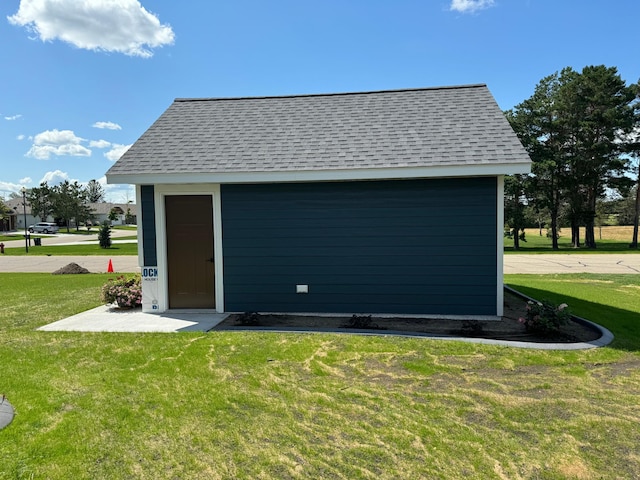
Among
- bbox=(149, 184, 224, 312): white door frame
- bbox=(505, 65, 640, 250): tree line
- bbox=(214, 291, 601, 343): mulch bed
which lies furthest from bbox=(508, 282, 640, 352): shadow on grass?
bbox=(505, 65, 640, 250): tree line

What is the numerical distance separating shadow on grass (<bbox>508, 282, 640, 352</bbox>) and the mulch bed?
0.35 m

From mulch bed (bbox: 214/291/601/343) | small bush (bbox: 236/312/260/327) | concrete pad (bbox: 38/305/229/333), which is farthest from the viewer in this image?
small bush (bbox: 236/312/260/327)

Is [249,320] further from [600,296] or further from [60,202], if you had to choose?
[60,202]

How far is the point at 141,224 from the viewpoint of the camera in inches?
298

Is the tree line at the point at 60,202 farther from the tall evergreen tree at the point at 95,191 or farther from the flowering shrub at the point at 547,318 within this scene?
the flowering shrub at the point at 547,318

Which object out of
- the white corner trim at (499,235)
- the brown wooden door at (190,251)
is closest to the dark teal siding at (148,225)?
the brown wooden door at (190,251)

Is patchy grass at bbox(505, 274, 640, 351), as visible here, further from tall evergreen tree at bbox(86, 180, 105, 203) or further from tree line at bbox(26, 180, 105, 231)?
tall evergreen tree at bbox(86, 180, 105, 203)

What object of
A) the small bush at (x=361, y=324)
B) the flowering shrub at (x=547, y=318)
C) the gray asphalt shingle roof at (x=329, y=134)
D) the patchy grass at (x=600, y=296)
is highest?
the gray asphalt shingle roof at (x=329, y=134)

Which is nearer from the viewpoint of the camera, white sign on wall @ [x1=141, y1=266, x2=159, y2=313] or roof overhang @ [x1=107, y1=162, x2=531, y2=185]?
roof overhang @ [x1=107, y1=162, x2=531, y2=185]

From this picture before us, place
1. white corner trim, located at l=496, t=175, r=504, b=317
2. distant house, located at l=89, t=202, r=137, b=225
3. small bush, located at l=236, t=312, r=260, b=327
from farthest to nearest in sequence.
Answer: distant house, located at l=89, t=202, r=137, b=225, white corner trim, located at l=496, t=175, r=504, b=317, small bush, located at l=236, t=312, r=260, b=327

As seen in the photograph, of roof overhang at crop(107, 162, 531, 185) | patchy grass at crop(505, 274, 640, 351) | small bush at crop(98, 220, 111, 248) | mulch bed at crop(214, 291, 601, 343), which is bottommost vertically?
patchy grass at crop(505, 274, 640, 351)

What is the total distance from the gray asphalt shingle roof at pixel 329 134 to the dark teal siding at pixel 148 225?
514 mm

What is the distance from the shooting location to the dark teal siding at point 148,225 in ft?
24.9

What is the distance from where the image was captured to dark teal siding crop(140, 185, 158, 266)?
759cm
